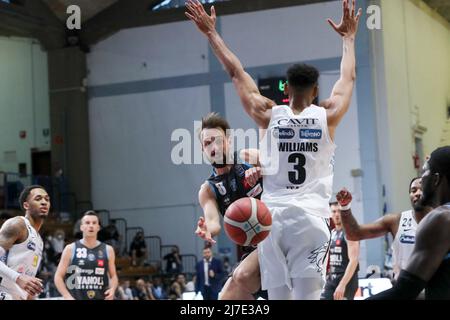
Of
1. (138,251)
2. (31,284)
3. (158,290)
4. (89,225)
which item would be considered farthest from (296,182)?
(138,251)

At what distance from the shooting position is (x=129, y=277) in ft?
77.3

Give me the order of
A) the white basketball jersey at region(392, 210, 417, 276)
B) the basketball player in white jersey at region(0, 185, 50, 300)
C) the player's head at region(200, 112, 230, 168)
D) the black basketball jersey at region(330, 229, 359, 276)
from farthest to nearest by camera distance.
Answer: the black basketball jersey at region(330, 229, 359, 276), the basketball player in white jersey at region(0, 185, 50, 300), the white basketball jersey at region(392, 210, 417, 276), the player's head at region(200, 112, 230, 168)

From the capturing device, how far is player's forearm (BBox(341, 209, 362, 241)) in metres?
6.28

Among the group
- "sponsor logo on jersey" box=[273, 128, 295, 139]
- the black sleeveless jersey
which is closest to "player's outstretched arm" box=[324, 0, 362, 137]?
"sponsor logo on jersey" box=[273, 128, 295, 139]

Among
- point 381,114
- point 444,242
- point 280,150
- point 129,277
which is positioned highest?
point 381,114

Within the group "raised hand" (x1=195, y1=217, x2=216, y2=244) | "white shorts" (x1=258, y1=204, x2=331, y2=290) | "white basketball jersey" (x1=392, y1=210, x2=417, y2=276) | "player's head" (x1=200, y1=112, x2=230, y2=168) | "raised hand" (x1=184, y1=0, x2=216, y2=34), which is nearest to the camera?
"white shorts" (x1=258, y1=204, x2=331, y2=290)

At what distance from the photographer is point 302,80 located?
20.4ft

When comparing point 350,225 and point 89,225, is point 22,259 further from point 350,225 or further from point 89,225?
point 350,225

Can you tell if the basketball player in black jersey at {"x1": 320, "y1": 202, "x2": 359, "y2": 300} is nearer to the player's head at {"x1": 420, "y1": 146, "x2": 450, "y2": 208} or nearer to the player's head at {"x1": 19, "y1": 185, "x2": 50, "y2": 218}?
the player's head at {"x1": 19, "y1": 185, "x2": 50, "y2": 218}

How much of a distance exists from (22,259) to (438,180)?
5543mm

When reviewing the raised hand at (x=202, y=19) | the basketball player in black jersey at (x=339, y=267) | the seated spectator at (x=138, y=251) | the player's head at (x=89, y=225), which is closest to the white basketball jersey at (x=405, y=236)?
the raised hand at (x=202, y=19)

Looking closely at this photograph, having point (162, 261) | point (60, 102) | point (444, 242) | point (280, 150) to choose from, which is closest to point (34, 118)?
point (60, 102)
